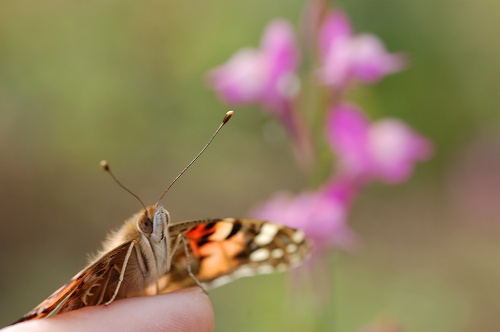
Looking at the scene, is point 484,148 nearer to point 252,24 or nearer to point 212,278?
point 252,24

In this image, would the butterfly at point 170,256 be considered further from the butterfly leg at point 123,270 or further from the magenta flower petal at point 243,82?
the magenta flower petal at point 243,82

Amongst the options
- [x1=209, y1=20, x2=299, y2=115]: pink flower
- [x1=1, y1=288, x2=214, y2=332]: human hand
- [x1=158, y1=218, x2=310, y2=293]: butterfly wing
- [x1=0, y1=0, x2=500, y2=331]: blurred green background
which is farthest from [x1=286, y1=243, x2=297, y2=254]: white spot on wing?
[x1=0, y1=0, x2=500, y2=331]: blurred green background

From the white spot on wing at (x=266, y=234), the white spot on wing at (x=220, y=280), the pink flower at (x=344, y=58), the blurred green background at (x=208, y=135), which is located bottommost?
the blurred green background at (x=208, y=135)

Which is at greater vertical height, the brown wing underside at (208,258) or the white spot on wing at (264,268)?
the brown wing underside at (208,258)

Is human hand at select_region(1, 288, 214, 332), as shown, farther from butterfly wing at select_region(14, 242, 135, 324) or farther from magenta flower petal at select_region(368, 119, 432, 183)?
magenta flower petal at select_region(368, 119, 432, 183)

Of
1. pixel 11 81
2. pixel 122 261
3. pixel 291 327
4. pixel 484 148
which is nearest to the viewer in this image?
pixel 122 261

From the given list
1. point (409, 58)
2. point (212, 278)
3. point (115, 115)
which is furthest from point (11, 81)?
point (212, 278)

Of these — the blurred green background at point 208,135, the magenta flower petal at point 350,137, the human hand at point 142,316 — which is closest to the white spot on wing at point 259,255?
the human hand at point 142,316
